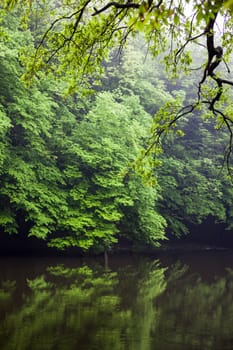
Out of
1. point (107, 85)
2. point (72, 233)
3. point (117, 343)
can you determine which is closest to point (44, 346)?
point (117, 343)

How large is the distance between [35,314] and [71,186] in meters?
12.8

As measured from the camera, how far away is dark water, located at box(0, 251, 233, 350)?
998 cm

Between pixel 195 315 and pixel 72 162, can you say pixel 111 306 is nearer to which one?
pixel 195 315

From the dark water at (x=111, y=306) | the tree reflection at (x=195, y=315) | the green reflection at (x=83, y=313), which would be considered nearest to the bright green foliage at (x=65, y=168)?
the dark water at (x=111, y=306)

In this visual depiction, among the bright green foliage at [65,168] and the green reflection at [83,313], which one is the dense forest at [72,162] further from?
the green reflection at [83,313]

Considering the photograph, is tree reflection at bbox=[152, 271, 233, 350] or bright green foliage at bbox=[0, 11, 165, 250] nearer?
tree reflection at bbox=[152, 271, 233, 350]

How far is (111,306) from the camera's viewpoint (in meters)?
13.4

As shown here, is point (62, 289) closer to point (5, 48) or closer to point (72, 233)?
point (72, 233)

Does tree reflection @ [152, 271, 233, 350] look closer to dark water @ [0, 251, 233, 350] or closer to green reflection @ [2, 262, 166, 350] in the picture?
dark water @ [0, 251, 233, 350]

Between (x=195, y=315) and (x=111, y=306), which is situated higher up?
(x=111, y=306)

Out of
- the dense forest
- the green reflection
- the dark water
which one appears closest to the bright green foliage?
the dense forest

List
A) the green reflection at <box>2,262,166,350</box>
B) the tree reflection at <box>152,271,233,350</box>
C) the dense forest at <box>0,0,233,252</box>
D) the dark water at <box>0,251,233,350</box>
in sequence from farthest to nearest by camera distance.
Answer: the dense forest at <box>0,0,233,252</box> < the tree reflection at <box>152,271,233,350</box> < the dark water at <box>0,251,233,350</box> < the green reflection at <box>2,262,166,350</box>

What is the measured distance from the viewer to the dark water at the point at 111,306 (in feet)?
32.7

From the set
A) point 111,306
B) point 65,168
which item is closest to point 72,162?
point 65,168
